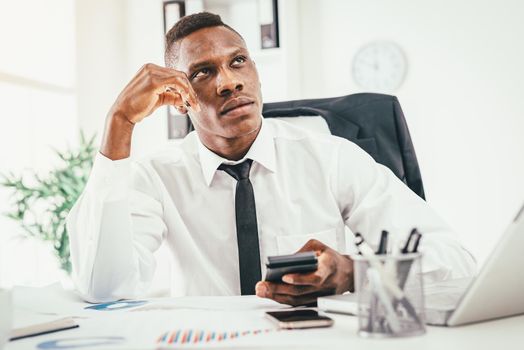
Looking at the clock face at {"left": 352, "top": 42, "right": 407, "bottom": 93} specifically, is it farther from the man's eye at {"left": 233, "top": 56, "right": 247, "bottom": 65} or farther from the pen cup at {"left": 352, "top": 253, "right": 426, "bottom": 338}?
the pen cup at {"left": 352, "top": 253, "right": 426, "bottom": 338}

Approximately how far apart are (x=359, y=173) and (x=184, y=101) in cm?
50

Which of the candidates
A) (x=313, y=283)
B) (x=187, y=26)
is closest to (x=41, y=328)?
(x=313, y=283)

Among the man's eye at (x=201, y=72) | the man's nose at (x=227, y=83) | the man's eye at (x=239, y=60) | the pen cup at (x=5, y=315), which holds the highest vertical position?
the man's eye at (x=239, y=60)

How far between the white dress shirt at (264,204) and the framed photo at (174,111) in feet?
7.18

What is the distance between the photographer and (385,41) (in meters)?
3.87

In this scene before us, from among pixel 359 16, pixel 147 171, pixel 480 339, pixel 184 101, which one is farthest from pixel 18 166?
pixel 480 339

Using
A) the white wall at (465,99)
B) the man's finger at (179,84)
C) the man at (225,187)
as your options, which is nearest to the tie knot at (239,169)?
the man at (225,187)

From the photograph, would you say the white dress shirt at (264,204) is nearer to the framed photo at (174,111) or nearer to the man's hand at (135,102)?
the man's hand at (135,102)

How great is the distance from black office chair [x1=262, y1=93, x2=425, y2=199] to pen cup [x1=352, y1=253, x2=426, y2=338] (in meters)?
1.01

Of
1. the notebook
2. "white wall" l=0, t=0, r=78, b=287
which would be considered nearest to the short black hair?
the notebook

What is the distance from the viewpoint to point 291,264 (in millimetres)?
936

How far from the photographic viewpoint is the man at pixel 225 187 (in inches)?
54.9

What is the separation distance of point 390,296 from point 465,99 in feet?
10.7

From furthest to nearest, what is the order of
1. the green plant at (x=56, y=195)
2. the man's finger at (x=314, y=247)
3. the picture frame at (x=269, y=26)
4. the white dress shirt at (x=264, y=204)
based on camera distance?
the picture frame at (x=269, y=26) → the green plant at (x=56, y=195) → the white dress shirt at (x=264, y=204) → the man's finger at (x=314, y=247)
